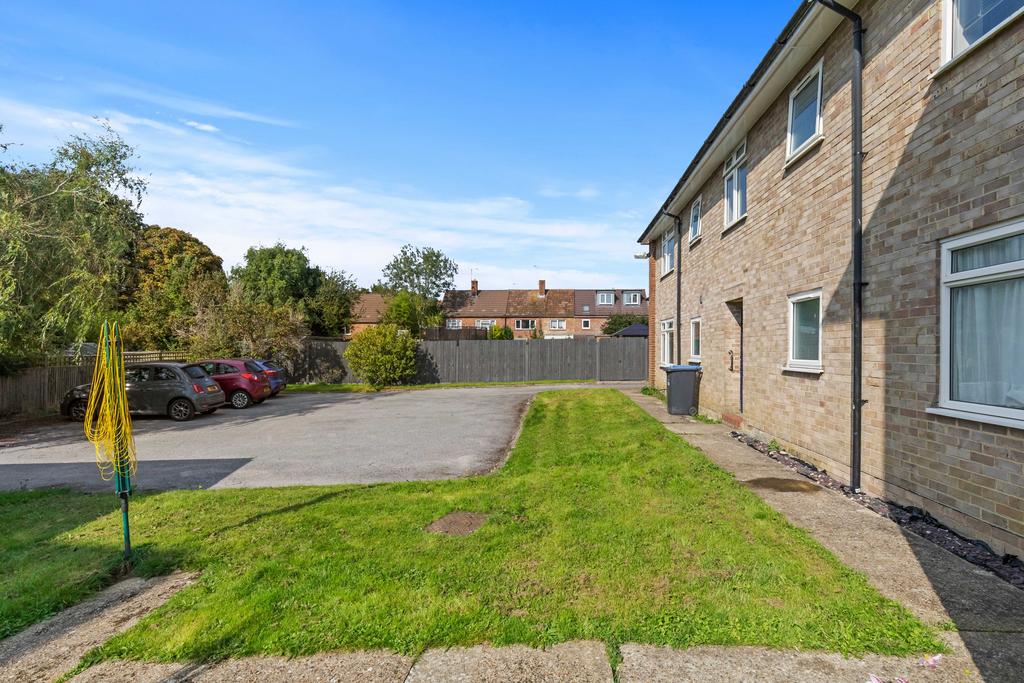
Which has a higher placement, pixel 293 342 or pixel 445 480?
pixel 293 342

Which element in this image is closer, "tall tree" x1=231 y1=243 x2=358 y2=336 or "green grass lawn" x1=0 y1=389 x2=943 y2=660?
"green grass lawn" x1=0 y1=389 x2=943 y2=660

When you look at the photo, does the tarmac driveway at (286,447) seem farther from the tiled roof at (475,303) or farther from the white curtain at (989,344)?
the tiled roof at (475,303)

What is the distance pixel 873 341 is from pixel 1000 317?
147 cm

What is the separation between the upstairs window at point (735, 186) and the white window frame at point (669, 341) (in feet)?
18.1

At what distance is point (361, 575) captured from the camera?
3.88 m

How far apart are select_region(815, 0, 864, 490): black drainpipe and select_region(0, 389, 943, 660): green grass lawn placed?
1.43m

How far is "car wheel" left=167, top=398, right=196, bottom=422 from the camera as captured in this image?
1409cm

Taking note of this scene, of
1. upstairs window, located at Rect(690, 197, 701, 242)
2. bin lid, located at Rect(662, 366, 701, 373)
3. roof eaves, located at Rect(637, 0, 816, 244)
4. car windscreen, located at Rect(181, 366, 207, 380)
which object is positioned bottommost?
car windscreen, located at Rect(181, 366, 207, 380)

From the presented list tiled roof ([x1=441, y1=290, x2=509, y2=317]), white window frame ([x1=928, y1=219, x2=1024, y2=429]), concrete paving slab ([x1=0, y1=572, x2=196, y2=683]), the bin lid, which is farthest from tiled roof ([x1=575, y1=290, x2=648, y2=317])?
concrete paving slab ([x1=0, y1=572, x2=196, y2=683])

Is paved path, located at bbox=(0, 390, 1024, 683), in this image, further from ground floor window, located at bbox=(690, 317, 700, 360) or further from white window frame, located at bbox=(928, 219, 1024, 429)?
ground floor window, located at bbox=(690, 317, 700, 360)

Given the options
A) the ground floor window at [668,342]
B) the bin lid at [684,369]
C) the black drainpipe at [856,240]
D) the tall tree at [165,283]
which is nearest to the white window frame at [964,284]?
the black drainpipe at [856,240]

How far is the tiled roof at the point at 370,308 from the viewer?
57375 mm

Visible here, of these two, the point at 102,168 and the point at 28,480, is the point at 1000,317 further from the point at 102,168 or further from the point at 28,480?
the point at 102,168

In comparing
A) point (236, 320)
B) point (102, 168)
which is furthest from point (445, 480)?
point (236, 320)
